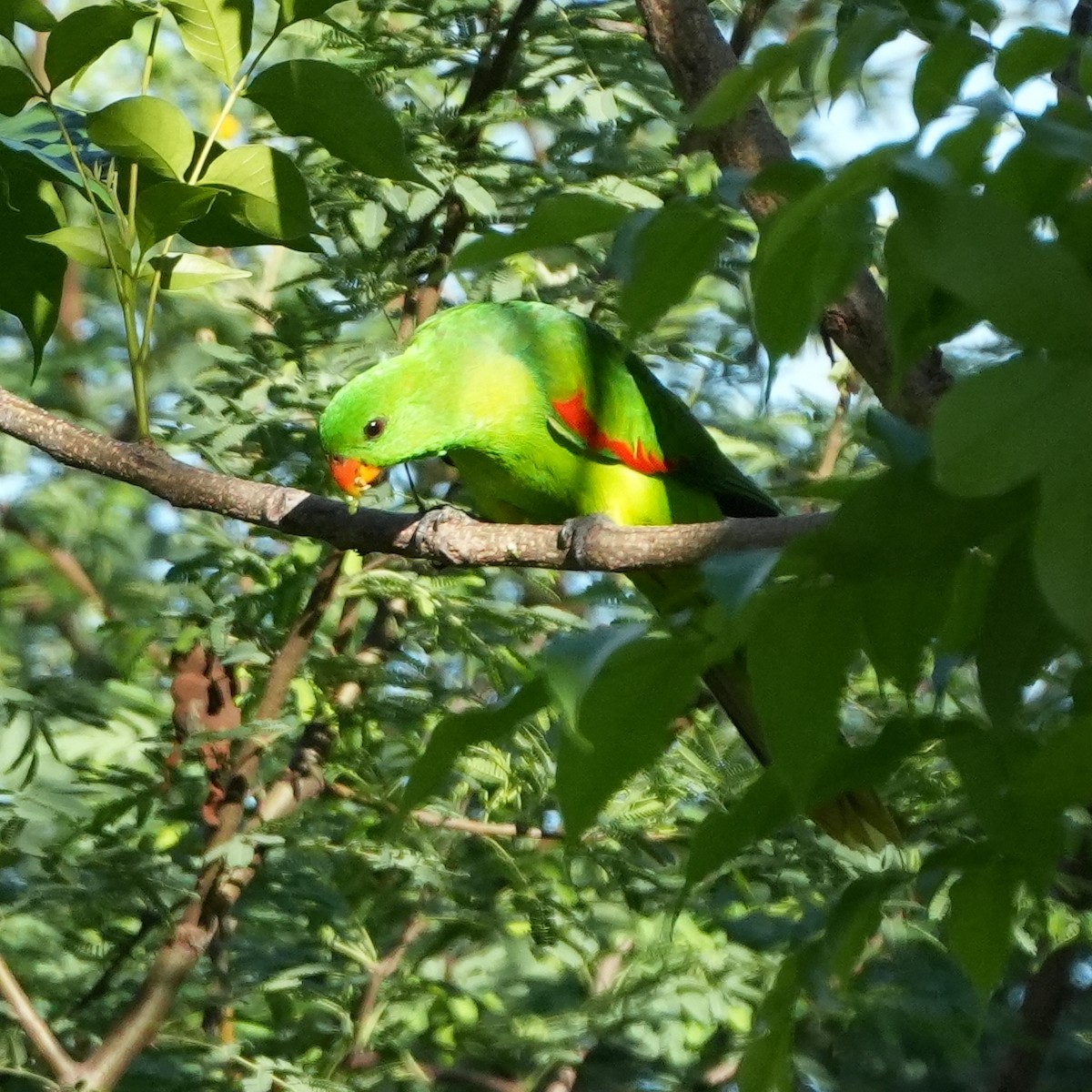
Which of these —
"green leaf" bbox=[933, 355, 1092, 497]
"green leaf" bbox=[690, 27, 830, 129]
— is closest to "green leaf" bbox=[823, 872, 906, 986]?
"green leaf" bbox=[933, 355, 1092, 497]

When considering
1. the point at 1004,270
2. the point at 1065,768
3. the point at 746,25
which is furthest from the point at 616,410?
the point at 1004,270

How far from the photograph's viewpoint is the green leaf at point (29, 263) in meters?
1.52

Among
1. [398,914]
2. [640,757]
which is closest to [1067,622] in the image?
[640,757]

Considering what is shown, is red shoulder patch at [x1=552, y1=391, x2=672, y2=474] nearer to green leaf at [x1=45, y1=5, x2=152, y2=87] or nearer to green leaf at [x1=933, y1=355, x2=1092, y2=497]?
green leaf at [x1=45, y1=5, x2=152, y2=87]

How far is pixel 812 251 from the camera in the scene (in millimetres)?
979

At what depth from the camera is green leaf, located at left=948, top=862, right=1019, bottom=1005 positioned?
3.49ft

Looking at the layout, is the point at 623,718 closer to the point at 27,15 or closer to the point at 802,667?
the point at 802,667

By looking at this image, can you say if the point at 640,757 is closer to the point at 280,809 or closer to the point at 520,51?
the point at 280,809

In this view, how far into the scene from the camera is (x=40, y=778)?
252cm

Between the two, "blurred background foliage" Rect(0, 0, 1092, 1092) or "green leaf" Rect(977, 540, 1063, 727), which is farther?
"blurred background foliage" Rect(0, 0, 1092, 1092)

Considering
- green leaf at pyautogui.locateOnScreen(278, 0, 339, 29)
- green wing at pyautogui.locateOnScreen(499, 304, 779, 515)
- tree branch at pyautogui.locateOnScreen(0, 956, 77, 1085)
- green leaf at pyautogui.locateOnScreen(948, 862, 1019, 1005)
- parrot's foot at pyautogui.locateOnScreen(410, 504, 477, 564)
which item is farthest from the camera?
green wing at pyautogui.locateOnScreen(499, 304, 779, 515)

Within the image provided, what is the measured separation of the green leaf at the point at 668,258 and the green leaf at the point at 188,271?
57 cm

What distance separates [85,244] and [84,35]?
21 centimetres

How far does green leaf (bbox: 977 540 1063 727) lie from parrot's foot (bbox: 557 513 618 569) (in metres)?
0.65
